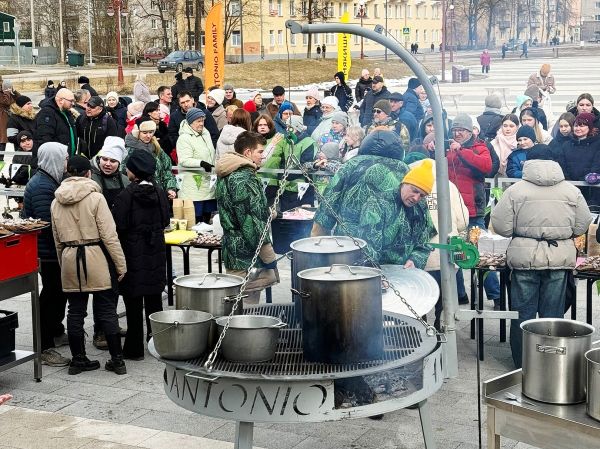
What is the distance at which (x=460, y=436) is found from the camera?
20.7 feet

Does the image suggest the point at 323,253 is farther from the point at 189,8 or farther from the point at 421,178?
the point at 189,8

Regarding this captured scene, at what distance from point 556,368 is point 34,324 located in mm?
4738

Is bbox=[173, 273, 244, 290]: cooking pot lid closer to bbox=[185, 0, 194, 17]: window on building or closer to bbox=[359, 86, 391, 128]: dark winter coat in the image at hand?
bbox=[359, 86, 391, 128]: dark winter coat

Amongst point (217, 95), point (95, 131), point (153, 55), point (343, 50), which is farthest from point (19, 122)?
point (153, 55)

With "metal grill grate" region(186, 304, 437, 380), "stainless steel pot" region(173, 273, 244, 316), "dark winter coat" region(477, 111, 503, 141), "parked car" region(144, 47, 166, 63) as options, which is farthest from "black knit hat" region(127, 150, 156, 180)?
"parked car" region(144, 47, 166, 63)

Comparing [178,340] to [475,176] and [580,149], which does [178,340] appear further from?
[580,149]

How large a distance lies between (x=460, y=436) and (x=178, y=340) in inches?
94.0

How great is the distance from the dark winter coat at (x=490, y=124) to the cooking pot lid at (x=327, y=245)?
786 centimetres

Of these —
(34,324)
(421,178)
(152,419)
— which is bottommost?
(152,419)

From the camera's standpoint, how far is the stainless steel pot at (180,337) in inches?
184

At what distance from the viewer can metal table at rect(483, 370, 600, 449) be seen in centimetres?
386

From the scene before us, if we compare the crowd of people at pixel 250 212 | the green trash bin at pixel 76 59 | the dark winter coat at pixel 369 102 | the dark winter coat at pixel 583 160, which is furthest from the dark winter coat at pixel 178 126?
the green trash bin at pixel 76 59

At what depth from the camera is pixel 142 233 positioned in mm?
7773

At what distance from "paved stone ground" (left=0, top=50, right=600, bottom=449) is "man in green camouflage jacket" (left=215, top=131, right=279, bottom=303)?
1108 millimetres
